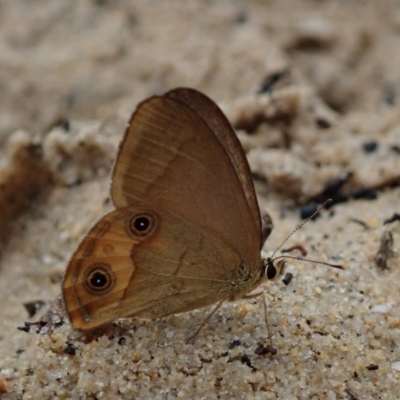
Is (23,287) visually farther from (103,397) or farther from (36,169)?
(103,397)

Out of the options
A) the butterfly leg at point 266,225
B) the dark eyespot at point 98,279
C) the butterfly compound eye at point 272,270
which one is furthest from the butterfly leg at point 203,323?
the butterfly leg at point 266,225

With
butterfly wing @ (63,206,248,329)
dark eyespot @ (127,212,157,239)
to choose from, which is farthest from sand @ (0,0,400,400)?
dark eyespot @ (127,212,157,239)

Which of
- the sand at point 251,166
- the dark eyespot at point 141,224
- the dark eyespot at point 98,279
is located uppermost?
the dark eyespot at point 141,224

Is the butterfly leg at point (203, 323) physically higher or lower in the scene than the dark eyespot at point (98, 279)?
lower

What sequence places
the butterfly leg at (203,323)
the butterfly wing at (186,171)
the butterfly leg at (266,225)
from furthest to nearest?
the butterfly leg at (266,225) < the butterfly leg at (203,323) < the butterfly wing at (186,171)

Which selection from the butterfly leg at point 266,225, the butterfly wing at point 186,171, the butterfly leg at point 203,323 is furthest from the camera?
the butterfly leg at point 266,225

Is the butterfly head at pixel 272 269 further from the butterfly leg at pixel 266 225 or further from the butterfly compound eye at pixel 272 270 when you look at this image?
the butterfly leg at pixel 266 225

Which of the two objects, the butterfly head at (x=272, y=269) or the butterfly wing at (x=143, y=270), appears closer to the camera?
the butterfly wing at (x=143, y=270)

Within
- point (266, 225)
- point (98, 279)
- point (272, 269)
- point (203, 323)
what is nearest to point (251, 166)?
point (266, 225)

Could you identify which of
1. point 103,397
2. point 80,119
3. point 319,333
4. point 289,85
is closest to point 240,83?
point 289,85
